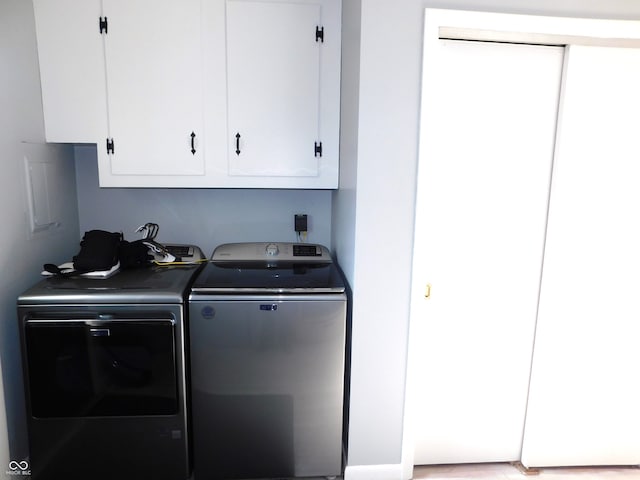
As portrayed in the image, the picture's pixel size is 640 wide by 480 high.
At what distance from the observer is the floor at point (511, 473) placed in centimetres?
196

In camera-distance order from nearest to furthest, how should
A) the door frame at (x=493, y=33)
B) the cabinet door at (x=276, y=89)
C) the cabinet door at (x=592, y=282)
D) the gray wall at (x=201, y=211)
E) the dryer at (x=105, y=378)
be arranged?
the door frame at (x=493, y=33) → the dryer at (x=105, y=378) → the cabinet door at (x=592, y=282) → the cabinet door at (x=276, y=89) → the gray wall at (x=201, y=211)

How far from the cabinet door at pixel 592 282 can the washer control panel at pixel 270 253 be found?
1.14 meters

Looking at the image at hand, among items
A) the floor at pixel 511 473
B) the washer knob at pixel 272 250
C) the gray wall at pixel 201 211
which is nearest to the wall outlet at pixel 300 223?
the gray wall at pixel 201 211

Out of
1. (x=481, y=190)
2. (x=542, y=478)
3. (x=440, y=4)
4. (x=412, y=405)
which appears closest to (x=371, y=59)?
(x=440, y=4)

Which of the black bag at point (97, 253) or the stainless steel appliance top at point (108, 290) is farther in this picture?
the black bag at point (97, 253)

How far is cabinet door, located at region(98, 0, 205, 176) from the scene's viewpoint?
1.96 metres

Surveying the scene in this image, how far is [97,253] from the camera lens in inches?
74.6

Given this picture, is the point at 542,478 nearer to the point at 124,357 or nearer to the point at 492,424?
the point at 492,424

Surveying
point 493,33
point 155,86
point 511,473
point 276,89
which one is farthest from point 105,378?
point 493,33

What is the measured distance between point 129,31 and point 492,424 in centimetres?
262

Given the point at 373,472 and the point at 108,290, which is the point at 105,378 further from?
the point at 373,472

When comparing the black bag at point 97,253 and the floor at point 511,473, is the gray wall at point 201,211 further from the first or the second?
the floor at point 511,473

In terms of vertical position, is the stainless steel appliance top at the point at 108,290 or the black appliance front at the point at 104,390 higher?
the stainless steel appliance top at the point at 108,290

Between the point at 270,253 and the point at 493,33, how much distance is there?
4.85 feet
